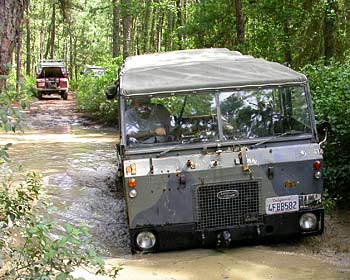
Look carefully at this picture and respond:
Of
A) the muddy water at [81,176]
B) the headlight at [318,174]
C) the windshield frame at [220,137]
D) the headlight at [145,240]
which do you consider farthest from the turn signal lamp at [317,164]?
the muddy water at [81,176]

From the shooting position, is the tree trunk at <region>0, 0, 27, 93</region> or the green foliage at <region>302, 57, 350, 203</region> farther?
the green foliage at <region>302, 57, 350, 203</region>

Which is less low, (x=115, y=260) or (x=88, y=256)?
(x=88, y=256)

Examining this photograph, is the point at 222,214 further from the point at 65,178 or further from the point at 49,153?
the point at 49,153

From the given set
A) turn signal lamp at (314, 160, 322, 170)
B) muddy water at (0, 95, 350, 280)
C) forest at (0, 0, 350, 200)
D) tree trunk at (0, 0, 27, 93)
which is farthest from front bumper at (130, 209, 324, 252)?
tree trunk at (0, 0, 27, 93)

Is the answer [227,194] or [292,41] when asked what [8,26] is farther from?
[292,41]

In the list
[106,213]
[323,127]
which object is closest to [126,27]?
[106,213]

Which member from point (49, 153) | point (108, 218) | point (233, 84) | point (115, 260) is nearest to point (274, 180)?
point (233, 84)

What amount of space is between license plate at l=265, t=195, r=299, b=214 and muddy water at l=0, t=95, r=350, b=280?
1.79 ft

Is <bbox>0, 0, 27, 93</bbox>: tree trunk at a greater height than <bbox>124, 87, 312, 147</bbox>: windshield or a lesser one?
greater

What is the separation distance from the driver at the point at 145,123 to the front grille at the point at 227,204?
822 mm

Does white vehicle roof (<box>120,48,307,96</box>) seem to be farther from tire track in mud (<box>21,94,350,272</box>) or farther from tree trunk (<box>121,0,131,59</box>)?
tree trunk (<box>121,0,131,59</box>)

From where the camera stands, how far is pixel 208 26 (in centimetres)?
1917

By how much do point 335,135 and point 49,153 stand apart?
789cm

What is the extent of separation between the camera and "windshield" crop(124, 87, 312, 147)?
679cm
